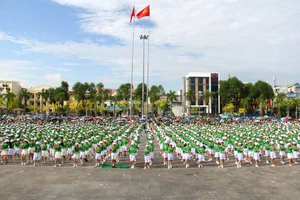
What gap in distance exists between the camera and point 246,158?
19.3 metres

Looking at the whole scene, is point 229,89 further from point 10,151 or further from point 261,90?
point 10,151

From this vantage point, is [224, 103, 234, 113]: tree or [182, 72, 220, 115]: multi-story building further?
[182, 72, 220, 115]: multi-story building

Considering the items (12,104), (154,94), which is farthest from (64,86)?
(154,94)

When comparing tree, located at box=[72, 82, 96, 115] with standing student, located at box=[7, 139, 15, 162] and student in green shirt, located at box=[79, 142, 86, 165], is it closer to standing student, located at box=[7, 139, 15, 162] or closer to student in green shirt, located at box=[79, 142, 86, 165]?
standing student, located at box=[7, 139, 15, 162]

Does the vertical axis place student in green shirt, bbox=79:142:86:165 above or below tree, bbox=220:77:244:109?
below

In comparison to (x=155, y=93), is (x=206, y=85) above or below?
above

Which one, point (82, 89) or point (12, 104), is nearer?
point (12, 104)

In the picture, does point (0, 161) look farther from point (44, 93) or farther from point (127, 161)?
point (44, 93)

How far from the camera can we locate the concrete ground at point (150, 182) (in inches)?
463

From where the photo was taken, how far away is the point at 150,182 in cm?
1380

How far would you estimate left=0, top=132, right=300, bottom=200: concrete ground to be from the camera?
11766 millimetres

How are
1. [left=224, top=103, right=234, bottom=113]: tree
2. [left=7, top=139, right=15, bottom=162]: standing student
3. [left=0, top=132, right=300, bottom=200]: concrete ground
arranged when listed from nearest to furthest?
[left=0, top=132, right=300, bottom=200]: concrete ground, [left=7, top=139, right=15, bottom=162]: standing student, [left=224, top=103, right=234, bottom=113]: tree

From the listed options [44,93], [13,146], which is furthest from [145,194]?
[44,93]

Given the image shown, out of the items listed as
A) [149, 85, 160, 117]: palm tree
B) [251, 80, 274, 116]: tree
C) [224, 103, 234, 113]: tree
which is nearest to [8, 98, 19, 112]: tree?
[149, 85, 160, 117]: palm tree
